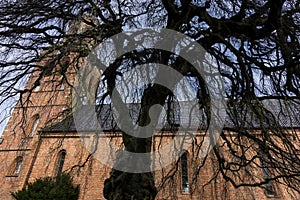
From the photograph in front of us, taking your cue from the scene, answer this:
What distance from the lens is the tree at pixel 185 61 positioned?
310cm

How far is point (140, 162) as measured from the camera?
3.28 m

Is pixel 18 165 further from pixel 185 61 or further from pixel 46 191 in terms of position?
pixel 185 61

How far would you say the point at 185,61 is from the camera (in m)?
3.81

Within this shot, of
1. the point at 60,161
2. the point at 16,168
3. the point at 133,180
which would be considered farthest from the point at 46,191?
the point at 133,180

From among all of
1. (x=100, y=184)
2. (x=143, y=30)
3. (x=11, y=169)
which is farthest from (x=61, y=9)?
(x=11, y=169)

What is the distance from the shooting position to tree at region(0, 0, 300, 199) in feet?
10.2

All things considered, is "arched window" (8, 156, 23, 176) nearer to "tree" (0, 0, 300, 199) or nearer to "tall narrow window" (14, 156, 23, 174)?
"tall narrow window" (14, 156, 23, 174)

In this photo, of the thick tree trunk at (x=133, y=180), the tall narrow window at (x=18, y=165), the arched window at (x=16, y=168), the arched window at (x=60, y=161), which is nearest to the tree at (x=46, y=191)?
the arched window at (x=60, y=161)

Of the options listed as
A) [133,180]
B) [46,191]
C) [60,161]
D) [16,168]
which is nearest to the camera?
[133,180]

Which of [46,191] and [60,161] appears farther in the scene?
[60,161]

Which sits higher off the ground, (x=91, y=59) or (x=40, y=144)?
(x=40, y=144)

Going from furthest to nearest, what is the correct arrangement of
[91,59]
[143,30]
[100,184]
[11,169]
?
[11,169] < [100,184] < [143,30] < [91,59]

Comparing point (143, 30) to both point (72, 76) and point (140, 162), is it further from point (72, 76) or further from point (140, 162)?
point (140, 162)

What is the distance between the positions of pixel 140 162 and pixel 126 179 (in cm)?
30
